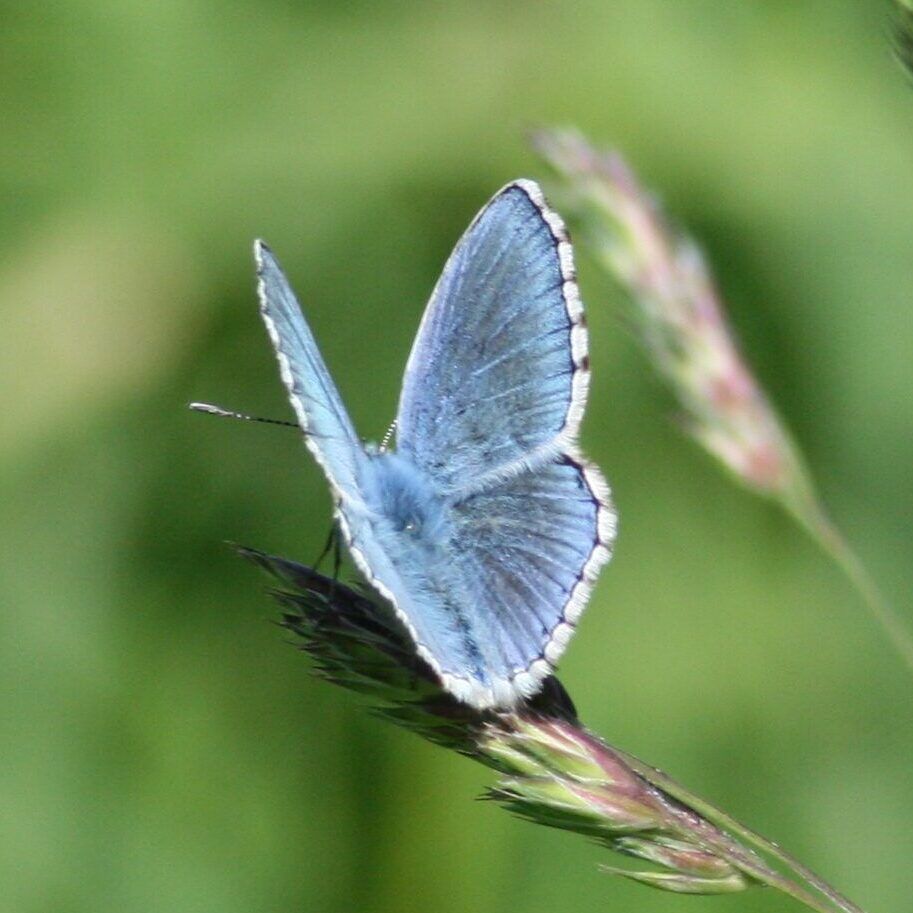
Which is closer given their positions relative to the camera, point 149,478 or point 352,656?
point 352,656

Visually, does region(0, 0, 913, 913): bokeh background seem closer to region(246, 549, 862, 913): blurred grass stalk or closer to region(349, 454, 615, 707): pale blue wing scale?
region(349, 454, 615, 707): pale blue wing scale

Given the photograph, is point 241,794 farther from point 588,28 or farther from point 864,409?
point 588,28

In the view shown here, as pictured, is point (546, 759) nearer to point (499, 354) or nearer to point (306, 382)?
point (306, 382)

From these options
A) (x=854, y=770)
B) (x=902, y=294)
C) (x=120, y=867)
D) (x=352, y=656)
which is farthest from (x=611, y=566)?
(x=352, y=656)

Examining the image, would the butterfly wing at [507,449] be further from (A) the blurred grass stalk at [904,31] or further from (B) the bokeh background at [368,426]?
(B) the bokeh background at [368,426]

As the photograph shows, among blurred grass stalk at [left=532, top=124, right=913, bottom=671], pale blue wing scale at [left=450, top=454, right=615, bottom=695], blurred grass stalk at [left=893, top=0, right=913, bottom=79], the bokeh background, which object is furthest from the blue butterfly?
the bokeh background

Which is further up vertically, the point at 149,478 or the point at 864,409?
the point at 864,409
